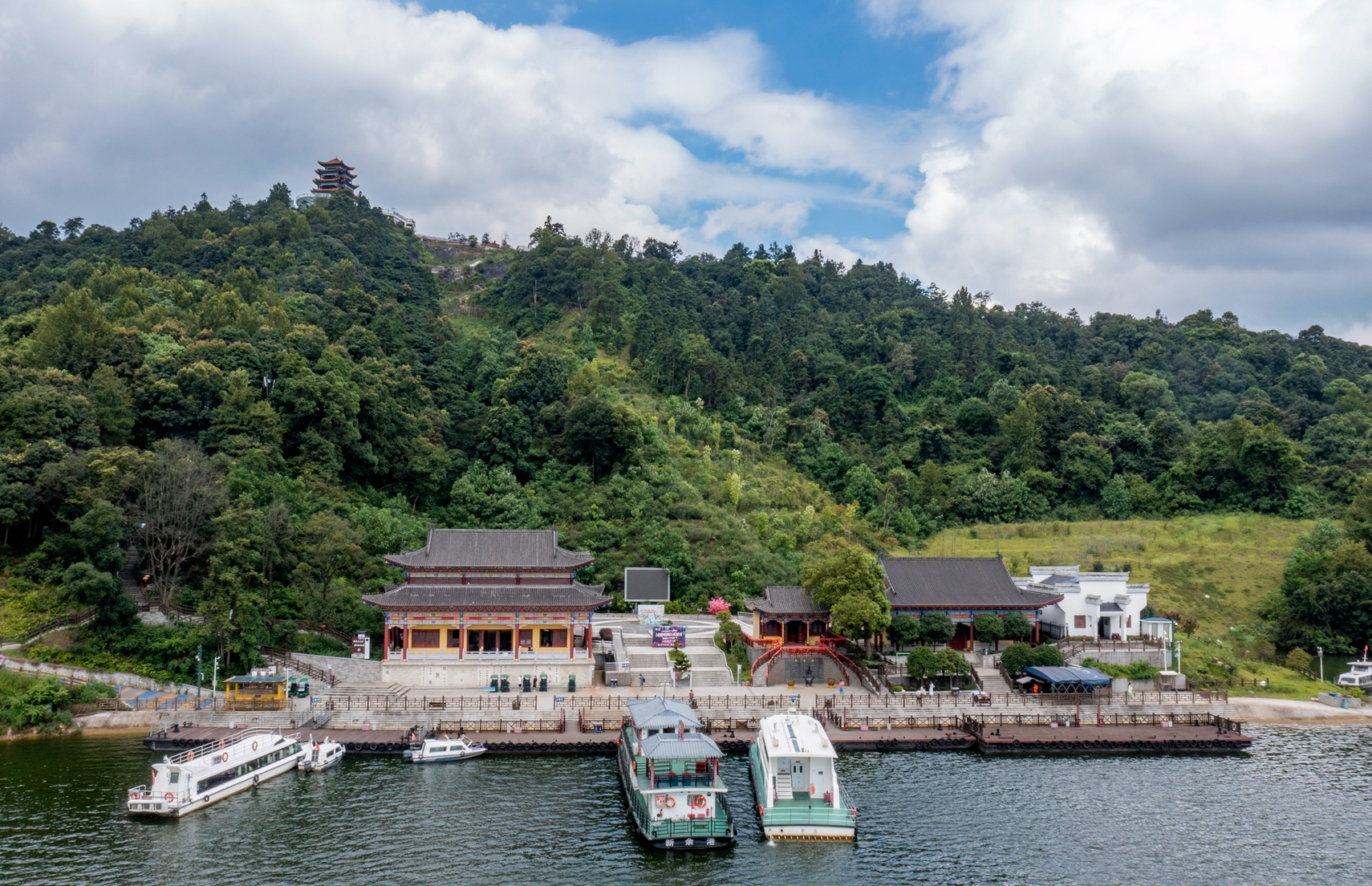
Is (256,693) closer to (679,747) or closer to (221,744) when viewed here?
(221,744)

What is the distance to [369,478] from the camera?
65.8m

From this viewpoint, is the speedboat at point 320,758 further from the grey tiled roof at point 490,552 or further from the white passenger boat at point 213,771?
the grey tiled roof at point 490,552

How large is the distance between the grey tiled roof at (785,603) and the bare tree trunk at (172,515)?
28.4 meters

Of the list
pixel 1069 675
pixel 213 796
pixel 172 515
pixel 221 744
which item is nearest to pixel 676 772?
pixel 213 796

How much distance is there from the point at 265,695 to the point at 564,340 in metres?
57.3

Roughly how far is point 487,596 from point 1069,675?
94.0 ft

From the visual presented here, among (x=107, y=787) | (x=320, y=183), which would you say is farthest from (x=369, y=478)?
(x=320, y=183)

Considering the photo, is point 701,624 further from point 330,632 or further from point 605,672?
point 330,632

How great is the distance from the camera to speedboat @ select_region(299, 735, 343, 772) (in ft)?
112

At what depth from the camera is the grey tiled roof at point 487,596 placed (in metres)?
44.9

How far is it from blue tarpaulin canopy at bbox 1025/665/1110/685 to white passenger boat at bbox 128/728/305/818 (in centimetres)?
3289

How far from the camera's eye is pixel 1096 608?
50.7 metres

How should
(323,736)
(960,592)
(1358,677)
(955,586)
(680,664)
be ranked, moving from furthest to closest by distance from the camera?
(955,586) → (960,592) → (1358,677) → (680,664) → (323,736)

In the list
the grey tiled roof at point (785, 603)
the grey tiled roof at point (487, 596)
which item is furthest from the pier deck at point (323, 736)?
the grey tiled roof at point (785, 603)
